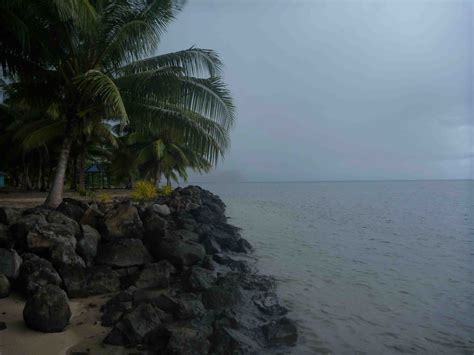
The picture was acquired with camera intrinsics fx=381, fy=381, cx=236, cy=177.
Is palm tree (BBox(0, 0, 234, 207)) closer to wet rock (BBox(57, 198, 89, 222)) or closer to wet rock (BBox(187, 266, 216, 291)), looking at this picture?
wet rock (BBox(57, 198, 89, 222))

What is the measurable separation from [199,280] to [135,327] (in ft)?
→ 6.69

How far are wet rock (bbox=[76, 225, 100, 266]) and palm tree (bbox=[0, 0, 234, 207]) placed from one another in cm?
303

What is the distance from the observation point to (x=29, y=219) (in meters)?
7.14

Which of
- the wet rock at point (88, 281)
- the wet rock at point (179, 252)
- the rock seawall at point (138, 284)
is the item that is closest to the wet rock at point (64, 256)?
the rock seawall at point (138, 284)

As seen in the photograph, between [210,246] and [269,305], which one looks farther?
[210,246]

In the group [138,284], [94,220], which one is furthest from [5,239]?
[138,284]

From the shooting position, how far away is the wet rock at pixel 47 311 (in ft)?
14.9

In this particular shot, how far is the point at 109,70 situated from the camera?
1102cm

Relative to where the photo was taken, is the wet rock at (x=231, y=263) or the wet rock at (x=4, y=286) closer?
the wet rock at (x=4, y=286)

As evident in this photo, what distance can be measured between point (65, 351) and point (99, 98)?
7630 millimetres

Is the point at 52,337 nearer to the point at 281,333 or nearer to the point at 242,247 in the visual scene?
the point at 281,333

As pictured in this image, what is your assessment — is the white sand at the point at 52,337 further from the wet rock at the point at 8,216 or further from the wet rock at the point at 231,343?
the wet rock at the point at 8,216

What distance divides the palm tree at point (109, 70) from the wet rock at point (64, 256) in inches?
146

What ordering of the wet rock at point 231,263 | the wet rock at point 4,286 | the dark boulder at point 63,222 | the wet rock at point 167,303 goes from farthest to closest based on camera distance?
1. the wet rock at point 231,263
2. the dark boulder at point 63,222
3. the wet rock at point 4,286
4. the wet rock at point 167,303
